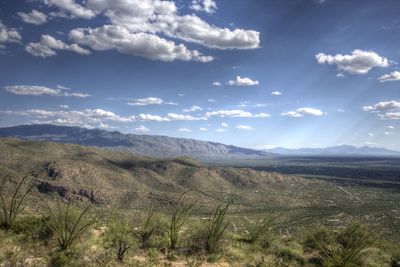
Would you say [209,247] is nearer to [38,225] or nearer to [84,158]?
[38,225]

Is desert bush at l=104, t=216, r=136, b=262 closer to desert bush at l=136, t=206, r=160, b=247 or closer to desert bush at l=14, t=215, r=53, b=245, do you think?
desert bush at l=136, t=206, r=160, b=247

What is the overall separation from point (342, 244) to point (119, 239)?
1298 centimetres

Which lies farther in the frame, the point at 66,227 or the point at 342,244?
the point at 342,244

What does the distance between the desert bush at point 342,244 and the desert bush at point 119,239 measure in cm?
882

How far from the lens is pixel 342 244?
21.6 metres

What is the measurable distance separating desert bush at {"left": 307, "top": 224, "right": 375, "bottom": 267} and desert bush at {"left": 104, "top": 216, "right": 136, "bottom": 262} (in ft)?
28.9

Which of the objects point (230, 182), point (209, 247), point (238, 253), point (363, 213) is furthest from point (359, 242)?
point (230, 182)

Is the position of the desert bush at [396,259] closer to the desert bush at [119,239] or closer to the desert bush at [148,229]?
the desert bush at [148,229]

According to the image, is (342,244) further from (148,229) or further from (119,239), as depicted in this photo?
(119,239)

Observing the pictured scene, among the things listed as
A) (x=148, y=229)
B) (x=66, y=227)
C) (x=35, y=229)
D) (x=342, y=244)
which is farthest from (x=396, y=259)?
(x=35, y=229)


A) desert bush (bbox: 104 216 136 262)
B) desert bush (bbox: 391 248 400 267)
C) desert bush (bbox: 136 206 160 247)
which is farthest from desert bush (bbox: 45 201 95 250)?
desert bush (bbox: 391 248 400 267)

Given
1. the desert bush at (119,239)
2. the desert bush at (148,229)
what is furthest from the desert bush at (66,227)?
the desert bush at (148,229)

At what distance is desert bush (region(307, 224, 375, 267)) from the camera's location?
651 inches

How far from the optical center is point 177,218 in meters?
19.2
